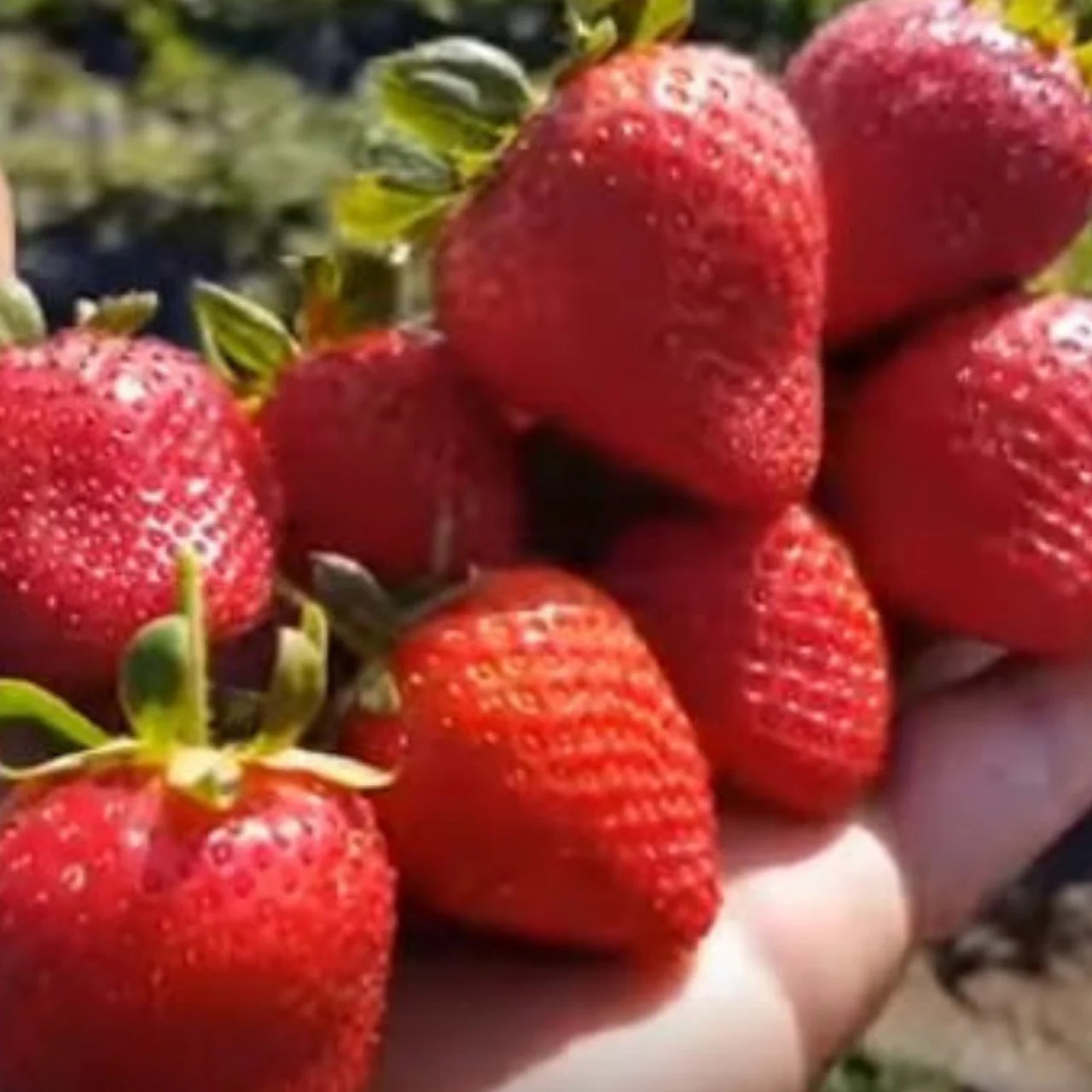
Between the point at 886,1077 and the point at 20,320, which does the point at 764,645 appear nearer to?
the point at 20,320

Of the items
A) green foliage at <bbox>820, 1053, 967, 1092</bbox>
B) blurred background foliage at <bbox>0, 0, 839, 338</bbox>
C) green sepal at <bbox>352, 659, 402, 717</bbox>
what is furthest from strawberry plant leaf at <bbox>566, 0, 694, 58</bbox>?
blurred background foliage at <bbox>0, 0, 839, 338</bbox>

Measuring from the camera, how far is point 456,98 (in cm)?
121

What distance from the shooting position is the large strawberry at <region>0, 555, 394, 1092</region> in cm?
103

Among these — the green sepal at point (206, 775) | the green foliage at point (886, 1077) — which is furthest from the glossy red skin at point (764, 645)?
the green foliage at point (886, 1077)

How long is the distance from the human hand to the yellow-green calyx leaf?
0.13 m

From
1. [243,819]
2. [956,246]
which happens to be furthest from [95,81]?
[243,819]

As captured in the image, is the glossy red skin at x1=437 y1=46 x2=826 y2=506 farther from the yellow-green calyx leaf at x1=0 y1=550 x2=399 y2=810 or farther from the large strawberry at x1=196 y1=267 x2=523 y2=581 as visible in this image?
the yellow-green calyx leaf at x1=0 y1=550 x2=399 y2=810

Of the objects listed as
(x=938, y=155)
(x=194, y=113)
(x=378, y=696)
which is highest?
(x=938, y=155)

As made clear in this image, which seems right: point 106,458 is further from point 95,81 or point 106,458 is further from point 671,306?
point 95,81

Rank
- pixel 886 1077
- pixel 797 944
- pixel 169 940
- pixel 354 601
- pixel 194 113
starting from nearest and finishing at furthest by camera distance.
Answer: pixel 169 940 → pixel 354 601 → pixel 797 944 → pixel 886 1077 → pixel 194 113

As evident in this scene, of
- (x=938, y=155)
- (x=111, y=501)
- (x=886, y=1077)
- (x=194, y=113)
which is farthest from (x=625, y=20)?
(x=194, y=113)

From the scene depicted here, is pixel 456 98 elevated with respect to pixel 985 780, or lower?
elevated

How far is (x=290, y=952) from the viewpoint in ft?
3.42

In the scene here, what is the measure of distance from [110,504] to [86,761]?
0.39ft
